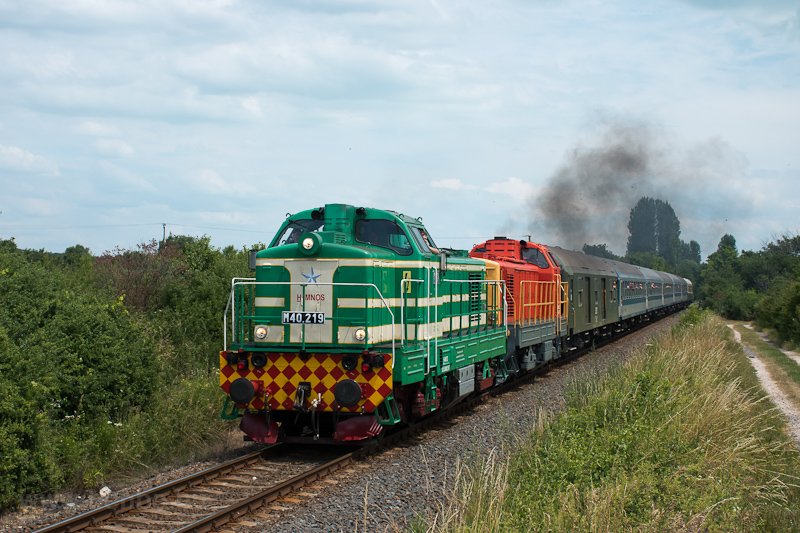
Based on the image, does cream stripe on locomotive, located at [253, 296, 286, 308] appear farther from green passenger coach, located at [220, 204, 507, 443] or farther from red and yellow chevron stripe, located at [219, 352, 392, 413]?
red and yellow chevron stripe, located at [219, 352, 392, 413]

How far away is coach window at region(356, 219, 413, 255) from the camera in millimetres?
10602

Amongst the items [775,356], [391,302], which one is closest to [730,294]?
[775,356]

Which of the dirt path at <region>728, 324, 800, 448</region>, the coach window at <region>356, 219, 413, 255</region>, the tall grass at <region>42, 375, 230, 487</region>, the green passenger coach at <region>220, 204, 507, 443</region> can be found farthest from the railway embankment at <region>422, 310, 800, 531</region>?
the tall grass at <region>42, 375, 230, 487</region>

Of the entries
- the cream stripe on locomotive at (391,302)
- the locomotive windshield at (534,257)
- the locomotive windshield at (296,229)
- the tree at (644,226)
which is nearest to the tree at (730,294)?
the locomotive windshield at (534,257)

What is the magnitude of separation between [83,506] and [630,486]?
529cm

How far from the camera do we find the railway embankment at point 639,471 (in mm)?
5824

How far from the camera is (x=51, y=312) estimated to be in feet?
42.9

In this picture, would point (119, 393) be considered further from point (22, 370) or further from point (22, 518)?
point (22, 518)

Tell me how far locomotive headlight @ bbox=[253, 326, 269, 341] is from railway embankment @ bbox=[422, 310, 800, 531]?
311 cm

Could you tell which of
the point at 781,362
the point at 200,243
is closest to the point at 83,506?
the point at 200,243

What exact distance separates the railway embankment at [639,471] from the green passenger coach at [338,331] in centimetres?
172

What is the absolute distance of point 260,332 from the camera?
10.0 meters

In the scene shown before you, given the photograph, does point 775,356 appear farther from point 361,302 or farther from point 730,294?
point 730,294

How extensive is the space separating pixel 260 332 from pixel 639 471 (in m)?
5.00
